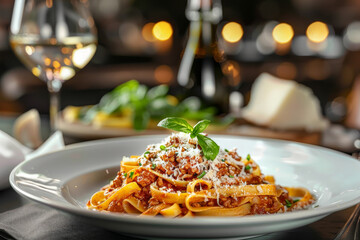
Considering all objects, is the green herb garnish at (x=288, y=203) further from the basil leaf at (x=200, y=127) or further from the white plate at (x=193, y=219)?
the basil leaf at (x=200, y=127)

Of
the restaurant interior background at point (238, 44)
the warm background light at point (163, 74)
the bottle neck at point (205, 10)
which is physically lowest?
the warm background light at point (163, 74)

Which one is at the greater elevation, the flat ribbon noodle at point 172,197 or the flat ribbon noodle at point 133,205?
the flat ribbon noodle at point 172,197

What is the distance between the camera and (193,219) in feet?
2.34

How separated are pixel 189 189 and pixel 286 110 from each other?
1087mm

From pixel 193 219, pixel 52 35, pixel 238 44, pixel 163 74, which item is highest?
pixel 52 35

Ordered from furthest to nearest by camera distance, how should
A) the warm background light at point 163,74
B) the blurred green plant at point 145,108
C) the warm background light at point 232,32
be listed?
the warm background light at point 232,32, the warm background light at point 163,74, the blurred green plant at point 145,108

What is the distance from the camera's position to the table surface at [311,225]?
0.93 meters

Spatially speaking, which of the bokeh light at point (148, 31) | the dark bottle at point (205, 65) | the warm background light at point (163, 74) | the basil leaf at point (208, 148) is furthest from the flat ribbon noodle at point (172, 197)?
the bokeh light at point (148, 31)

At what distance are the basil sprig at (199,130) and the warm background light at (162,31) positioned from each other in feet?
23.5

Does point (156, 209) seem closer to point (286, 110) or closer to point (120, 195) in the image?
point (120, 195)

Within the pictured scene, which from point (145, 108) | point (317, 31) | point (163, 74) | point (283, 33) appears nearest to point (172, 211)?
point (145, 108)

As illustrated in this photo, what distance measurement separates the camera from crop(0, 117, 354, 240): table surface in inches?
36.4

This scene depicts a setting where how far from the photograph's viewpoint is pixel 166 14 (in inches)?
331

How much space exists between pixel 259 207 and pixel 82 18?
0.93m
